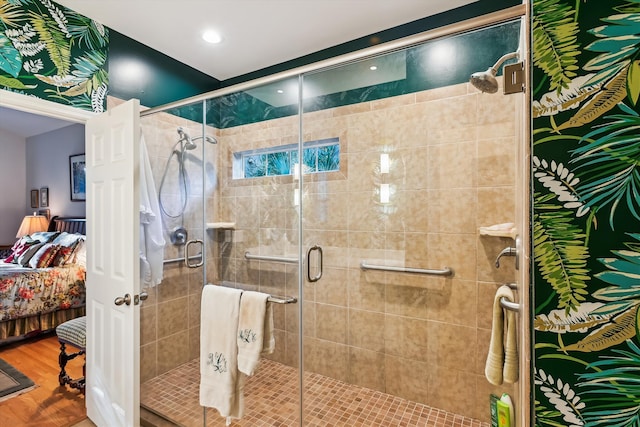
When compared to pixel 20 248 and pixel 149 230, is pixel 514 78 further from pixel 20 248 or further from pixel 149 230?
pixel 20 248

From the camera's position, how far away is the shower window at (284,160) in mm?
2145

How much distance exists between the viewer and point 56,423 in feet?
6.72

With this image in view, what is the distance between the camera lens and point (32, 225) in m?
4.92

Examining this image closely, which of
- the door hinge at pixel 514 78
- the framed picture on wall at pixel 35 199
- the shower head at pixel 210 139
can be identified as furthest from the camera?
the framed picture on wall at pixel 35 199

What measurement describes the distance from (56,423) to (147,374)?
2.18 feet

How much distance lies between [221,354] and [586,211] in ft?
5.59

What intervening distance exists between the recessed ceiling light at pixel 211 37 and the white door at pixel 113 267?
91 cm

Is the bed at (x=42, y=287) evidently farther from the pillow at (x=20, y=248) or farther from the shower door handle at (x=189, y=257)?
the shower door handle at (x=189, y=257)

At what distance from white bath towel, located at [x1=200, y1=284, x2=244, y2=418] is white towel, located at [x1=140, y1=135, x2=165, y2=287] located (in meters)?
0.58

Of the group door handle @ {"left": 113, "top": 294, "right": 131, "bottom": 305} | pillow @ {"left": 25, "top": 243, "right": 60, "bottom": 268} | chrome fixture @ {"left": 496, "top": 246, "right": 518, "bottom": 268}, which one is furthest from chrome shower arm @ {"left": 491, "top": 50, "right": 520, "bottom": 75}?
pillow @ {"left": 25, "top": 243, "right": 60, "bottom": 268}

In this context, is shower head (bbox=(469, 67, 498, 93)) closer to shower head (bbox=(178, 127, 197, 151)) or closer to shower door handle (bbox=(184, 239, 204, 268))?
shower head (bbox=(178, 127, 197, 151))

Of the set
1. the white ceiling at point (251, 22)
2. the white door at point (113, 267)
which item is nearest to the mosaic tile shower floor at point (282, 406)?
the white door at point (113, 267)

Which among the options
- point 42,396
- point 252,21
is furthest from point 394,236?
point 42,396

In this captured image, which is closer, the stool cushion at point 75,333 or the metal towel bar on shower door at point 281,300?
the metal towel bar on shower door at point 281,300
